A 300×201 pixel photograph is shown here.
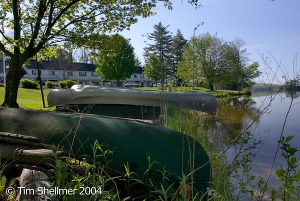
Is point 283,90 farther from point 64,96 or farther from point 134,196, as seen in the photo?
point 64,96

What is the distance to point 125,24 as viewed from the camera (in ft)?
50.5

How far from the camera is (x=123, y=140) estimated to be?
4.14m

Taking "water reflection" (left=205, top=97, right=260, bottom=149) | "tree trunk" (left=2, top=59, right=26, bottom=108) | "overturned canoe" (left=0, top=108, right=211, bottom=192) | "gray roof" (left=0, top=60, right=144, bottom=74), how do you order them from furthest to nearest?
"gray roof" (left=0, top=60, right=144, bottom=74), "tree trunk" (left=2, top=59, right=26, bottom=108), "water reflection" (left=205, top=97, right=260, bottom=149), "overturned canoe" (left=0, top=108, right=211, bottom=192)

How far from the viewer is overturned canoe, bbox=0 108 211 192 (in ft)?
13.1

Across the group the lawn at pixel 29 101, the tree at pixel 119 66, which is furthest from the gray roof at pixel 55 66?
the lawn at pixel 29 101

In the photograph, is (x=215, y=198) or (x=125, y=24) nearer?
(x=215, y=198)

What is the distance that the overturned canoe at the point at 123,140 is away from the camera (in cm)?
398

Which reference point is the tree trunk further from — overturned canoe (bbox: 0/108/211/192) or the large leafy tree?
overturned canoe (bbox: 0/108/211/192)

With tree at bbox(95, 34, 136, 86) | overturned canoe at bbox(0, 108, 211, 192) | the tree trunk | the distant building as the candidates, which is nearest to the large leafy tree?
the tree trunk

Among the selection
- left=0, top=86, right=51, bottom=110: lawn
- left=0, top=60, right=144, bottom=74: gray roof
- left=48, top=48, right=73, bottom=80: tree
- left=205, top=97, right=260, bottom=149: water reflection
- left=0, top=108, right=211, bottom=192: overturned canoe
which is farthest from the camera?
left=0, top=60, right=144, bottom=74: gray roof

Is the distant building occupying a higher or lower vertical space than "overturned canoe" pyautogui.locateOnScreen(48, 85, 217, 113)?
higher

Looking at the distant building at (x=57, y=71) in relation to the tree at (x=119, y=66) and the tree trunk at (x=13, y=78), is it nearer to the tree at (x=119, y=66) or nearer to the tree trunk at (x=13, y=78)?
the tree at (x=119, y=66)

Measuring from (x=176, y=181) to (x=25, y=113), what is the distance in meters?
2.44

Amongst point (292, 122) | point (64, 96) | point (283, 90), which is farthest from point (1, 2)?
point (292, 122)
